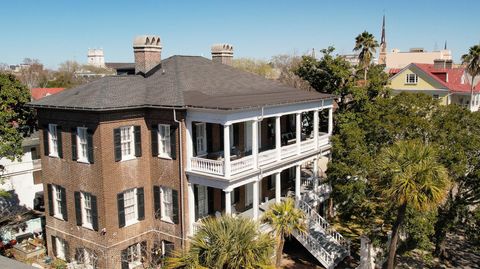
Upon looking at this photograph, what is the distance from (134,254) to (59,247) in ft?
15.8

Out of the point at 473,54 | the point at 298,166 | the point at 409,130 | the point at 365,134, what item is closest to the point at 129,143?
the point at 298,166

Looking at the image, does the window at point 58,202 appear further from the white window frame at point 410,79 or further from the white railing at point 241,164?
the white window frame at point 410,79

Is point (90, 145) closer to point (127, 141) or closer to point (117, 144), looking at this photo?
point (117, 144)

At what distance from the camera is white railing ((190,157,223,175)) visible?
20.9 metres

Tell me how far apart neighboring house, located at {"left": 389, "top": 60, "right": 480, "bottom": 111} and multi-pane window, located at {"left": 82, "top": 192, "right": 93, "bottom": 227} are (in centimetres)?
4810

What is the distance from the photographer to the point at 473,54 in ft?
160

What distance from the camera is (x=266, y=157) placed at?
77.1 feet

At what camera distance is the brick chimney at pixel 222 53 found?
3103 cm

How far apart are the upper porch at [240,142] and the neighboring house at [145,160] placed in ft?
0.20

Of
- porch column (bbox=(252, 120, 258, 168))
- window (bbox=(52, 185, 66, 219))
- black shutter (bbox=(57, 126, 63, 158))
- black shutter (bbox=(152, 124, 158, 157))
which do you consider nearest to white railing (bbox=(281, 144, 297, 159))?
porch column (bbox=(252, 120, 258, 168))

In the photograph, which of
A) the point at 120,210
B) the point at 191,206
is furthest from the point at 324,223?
the point at 120,210

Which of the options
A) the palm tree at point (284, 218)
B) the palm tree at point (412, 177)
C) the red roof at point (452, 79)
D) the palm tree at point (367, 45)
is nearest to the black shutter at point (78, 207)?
the palm tree at point (284, 218)

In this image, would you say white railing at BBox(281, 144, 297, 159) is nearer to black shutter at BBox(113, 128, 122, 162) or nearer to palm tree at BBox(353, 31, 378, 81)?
black shutter at BBox(113, 128, 122, 162)

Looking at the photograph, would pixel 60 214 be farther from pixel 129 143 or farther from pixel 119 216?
pixel 129 143
